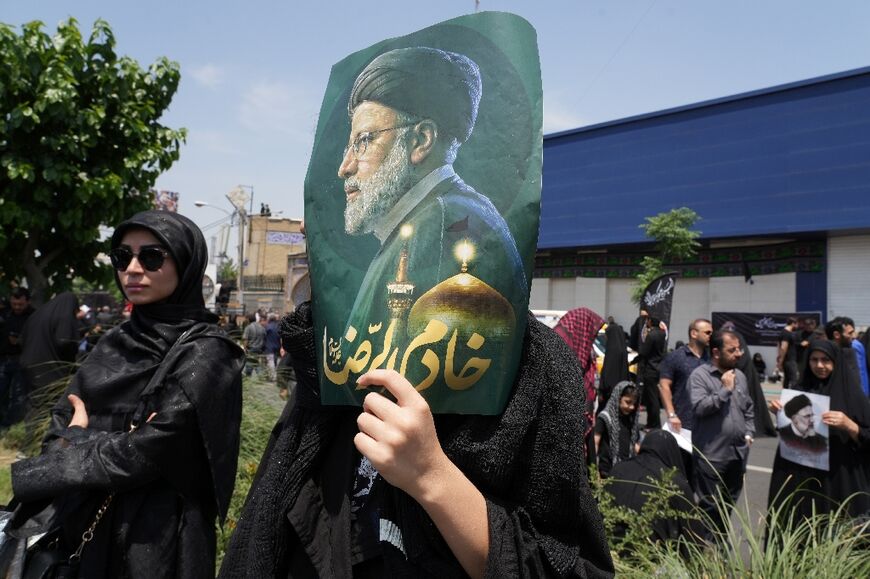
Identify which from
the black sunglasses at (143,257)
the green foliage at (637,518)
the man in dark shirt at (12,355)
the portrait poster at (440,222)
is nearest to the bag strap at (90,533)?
the black sunglasses at (143,257)

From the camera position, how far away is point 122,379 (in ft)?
7.11

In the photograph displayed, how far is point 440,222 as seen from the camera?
1.01 m

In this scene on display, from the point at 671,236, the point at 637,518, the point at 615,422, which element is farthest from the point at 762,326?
the point at 637,518

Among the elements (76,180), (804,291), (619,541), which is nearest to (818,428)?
(619,541)

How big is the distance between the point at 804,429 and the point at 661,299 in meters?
6.01

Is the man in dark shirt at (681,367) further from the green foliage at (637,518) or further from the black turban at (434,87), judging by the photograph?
the black turban at (434,87)

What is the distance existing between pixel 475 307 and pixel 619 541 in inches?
124

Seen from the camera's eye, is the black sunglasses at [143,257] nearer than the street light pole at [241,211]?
Yes

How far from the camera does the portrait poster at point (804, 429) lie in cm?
451

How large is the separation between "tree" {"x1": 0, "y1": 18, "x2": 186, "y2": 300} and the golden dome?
7.37 meters

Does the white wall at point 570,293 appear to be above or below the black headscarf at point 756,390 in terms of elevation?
above

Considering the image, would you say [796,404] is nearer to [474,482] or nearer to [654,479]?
[654,479]

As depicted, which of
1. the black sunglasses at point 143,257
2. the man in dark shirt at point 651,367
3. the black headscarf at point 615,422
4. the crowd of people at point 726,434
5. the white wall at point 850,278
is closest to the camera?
the black sunglasses at point 143,257

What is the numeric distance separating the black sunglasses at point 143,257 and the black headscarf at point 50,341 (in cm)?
494
